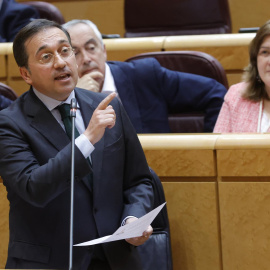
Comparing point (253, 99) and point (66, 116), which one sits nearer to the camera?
point (66, 116)

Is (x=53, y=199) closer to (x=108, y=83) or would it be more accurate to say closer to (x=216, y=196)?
(x=216, y=196)

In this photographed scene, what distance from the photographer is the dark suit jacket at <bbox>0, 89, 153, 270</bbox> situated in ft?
2.54

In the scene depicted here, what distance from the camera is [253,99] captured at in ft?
3.98

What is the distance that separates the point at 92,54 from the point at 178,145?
18.0 inches

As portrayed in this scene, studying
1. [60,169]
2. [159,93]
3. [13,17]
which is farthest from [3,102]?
[60,169]

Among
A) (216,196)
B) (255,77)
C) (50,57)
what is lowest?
(216,196)

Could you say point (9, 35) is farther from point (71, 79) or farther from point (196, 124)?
point (71, 79)

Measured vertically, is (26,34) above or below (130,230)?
above

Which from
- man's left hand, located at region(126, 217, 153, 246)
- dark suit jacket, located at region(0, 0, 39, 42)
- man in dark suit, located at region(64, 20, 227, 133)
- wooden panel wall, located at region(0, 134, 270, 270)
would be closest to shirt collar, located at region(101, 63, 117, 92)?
man in dark suit, located at region(64, 20, 227, 133)

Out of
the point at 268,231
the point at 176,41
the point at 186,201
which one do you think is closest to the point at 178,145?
the point at 186,201

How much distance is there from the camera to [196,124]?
136 cm

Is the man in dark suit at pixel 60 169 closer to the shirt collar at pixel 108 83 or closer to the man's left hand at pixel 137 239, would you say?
the man's left hand at pixel 137 239

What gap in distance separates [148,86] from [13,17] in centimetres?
58

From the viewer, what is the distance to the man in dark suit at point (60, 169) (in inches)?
29.4
